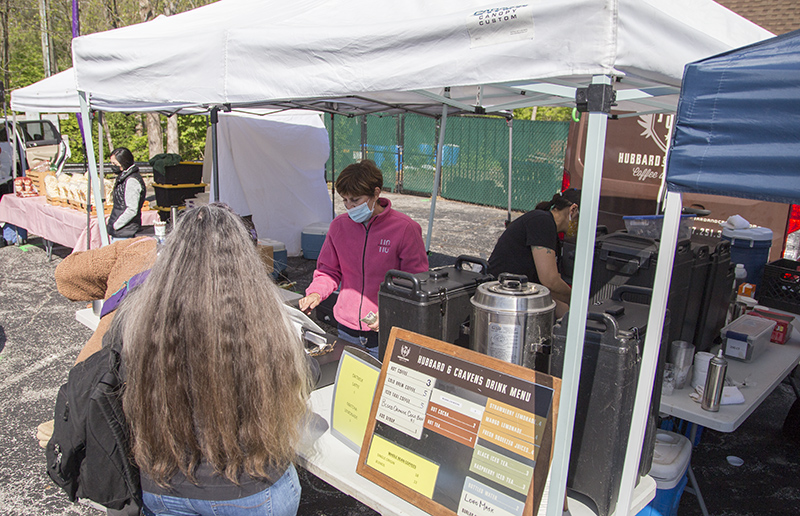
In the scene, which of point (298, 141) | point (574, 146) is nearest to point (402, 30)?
point (574, 146)

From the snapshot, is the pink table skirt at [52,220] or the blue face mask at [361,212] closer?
the blue face mask at [361,212]

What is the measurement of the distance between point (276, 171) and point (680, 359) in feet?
21.9

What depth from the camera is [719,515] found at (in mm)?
2826

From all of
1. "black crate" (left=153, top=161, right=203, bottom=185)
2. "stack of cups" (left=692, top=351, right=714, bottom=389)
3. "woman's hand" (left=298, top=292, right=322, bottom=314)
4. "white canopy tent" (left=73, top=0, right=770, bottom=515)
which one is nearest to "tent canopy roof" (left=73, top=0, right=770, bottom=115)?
"white canopy tent" (left=73, top=0, right=770, bottom=515)

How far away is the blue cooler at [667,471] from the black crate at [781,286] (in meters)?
1.94

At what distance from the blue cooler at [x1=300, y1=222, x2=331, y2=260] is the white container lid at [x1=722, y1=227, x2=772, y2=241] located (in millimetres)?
5302

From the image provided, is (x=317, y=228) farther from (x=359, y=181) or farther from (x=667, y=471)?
(x=667, y=471)

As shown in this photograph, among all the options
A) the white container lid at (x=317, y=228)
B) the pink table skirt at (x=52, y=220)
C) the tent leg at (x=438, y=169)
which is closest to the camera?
the tent leg at (x=438, y=169)

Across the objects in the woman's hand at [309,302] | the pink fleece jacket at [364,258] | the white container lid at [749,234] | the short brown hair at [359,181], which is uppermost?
the short brown hair at [359,181]

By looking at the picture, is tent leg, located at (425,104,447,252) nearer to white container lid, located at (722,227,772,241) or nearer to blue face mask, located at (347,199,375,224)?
blue face mask, located at (347,199,375,224)

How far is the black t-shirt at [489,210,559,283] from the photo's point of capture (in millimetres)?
3271

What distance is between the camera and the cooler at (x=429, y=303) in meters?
1.94

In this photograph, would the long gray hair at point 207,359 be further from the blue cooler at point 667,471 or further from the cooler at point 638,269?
the cooler at point 638,269

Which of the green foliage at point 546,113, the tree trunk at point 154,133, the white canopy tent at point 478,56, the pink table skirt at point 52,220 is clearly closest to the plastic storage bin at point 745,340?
the white canopy tent at point 478,56
